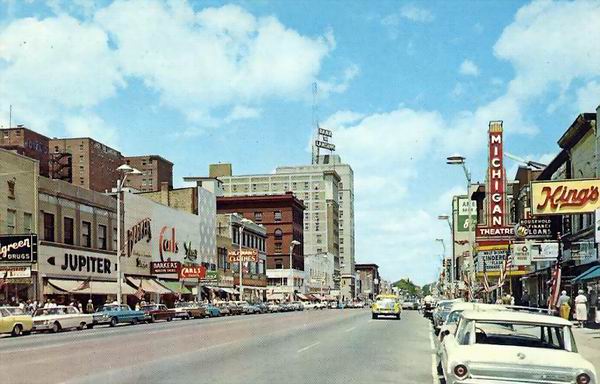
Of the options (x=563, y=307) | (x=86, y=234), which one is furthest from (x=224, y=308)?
(x=563, y=307)

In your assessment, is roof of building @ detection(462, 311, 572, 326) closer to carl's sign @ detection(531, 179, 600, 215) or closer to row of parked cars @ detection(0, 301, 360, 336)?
carl's sign @ detection(531, 179, 600, 215)

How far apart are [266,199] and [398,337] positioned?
118 m

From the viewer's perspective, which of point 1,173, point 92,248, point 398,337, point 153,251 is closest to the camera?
point 398,337

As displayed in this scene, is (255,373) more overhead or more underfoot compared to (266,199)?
more underfoot

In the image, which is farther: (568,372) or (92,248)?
(92,248)

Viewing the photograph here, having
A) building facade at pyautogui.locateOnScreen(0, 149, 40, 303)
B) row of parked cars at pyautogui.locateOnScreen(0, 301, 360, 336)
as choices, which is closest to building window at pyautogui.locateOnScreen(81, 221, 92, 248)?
building facade at pyautogui.locateOnScreen(0, 149, 40, 303)

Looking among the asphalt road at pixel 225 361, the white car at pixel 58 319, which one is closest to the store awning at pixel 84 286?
the white car at pixel 58 319

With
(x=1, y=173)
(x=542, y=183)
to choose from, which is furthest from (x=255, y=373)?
(x=1, y=173)

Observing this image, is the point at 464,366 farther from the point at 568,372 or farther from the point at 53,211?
the point at 53,211

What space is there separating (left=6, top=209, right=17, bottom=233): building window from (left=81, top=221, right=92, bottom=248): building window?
9248 mm

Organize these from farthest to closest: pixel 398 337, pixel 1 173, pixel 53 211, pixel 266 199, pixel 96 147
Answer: pixel 266 199
pixel 96 147
pixel 53 211
pixel 1 173
pixel 398 337

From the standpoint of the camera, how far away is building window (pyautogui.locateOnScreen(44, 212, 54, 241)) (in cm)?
5212

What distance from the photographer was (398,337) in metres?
30.8

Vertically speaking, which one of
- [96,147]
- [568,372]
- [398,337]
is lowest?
[398,337]
